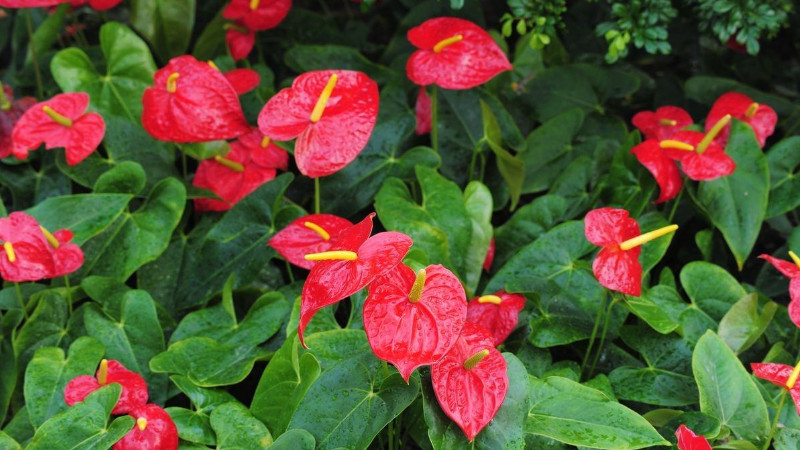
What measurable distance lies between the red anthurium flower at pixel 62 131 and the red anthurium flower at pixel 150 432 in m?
0.46

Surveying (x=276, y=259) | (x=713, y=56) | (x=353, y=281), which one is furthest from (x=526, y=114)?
(x=353, y=281)

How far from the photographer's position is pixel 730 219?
4.59ft

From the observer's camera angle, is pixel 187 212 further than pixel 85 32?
No

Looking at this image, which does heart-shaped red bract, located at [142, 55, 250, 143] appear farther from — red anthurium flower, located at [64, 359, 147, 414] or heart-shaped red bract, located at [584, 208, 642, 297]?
heart-shaped red bract, located at [584, 208, 642, 297]

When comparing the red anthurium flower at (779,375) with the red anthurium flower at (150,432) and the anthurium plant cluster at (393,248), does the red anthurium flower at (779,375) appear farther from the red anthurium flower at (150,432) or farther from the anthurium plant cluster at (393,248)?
the red anthurium flower at (150,432)

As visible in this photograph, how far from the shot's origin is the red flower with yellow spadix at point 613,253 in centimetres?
106

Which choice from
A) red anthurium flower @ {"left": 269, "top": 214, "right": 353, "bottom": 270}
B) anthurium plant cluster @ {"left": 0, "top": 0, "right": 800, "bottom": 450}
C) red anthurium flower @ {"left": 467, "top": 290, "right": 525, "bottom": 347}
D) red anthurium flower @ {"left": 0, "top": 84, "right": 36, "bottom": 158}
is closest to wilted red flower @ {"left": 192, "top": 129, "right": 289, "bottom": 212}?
anthurium plant cluster @ {"left": 0, "top": 0, "right": 800, "bottom": 450}

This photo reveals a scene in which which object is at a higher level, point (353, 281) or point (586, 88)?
point (353, 281)

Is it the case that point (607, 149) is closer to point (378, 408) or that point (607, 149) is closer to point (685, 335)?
point (685, 335)

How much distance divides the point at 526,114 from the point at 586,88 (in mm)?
130

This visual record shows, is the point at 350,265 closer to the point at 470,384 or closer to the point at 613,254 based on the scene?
the point at 470,384

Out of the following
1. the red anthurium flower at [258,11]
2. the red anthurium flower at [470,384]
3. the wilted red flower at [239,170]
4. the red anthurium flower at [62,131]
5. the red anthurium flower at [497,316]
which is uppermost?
the red anthurium flower at [258,11]

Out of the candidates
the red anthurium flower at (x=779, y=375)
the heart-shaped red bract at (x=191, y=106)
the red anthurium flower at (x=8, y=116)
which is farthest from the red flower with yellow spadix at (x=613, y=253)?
the red anthurium flower at (x=8, y=116)

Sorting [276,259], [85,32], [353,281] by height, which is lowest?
[276,259]
